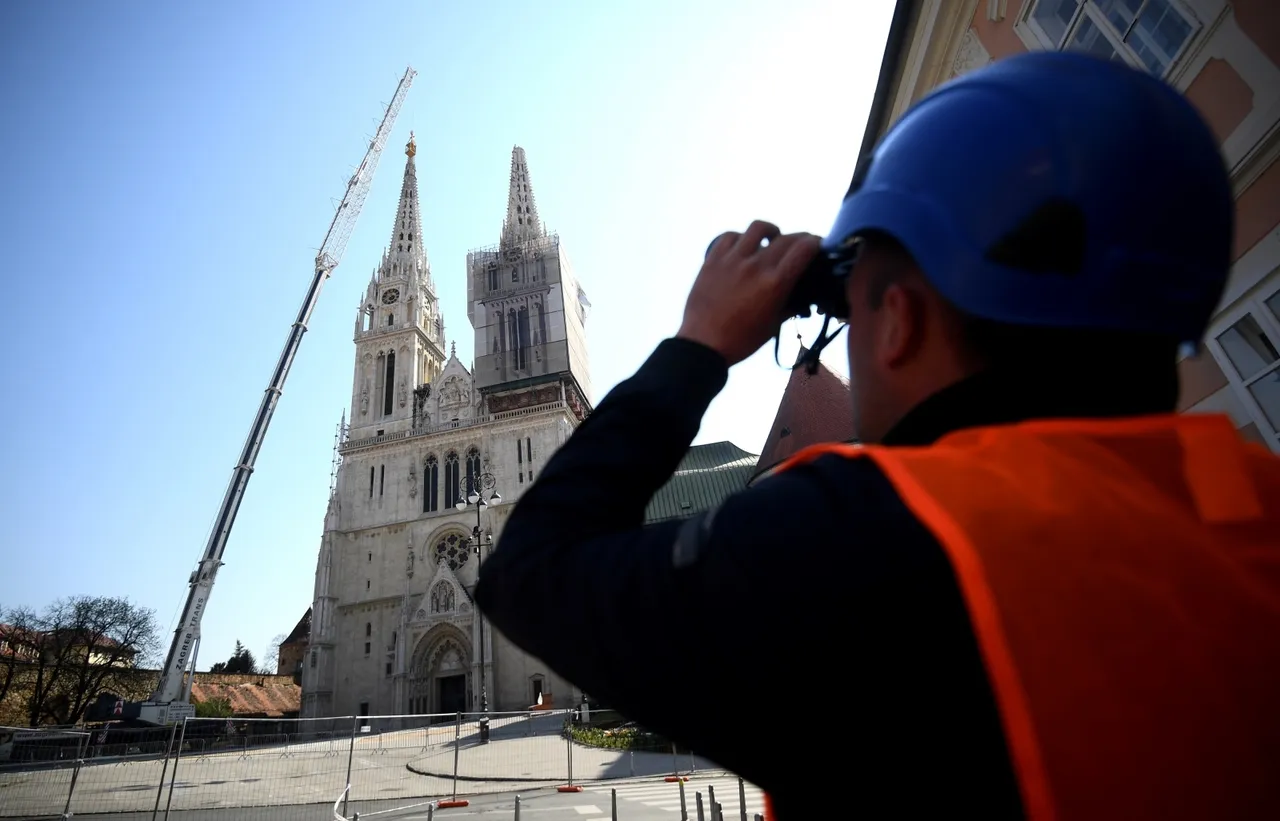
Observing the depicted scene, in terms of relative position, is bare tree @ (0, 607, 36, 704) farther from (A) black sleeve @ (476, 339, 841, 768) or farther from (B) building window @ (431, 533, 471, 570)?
(A) black sleeve @ (476, 339, 841, 768)

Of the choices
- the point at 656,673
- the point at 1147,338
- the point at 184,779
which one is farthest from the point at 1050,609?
the point at 184,779

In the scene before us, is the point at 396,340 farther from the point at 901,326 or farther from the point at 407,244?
the point at 901,326

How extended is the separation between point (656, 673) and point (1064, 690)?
1.12 ft

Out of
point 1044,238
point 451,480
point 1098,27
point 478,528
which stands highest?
point 451,480

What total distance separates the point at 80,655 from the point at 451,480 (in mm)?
22299

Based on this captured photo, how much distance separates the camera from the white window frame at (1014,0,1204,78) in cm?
482

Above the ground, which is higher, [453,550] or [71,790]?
[453,550]

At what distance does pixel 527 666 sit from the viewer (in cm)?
3241

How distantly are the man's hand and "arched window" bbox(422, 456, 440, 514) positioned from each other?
38.9m

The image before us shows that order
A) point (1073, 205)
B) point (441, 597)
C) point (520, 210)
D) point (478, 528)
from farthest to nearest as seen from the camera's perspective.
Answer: point (520, 210)
point (441, 597)
point (478, 528)
point (1073, 205)

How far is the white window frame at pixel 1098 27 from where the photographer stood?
4.82m

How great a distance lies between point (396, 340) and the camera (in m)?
44.6

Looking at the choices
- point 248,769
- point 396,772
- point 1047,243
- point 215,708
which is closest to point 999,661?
point 1047,243

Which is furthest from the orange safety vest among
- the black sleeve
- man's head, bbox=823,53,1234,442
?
man's head, bbox=823,53,1234,442
